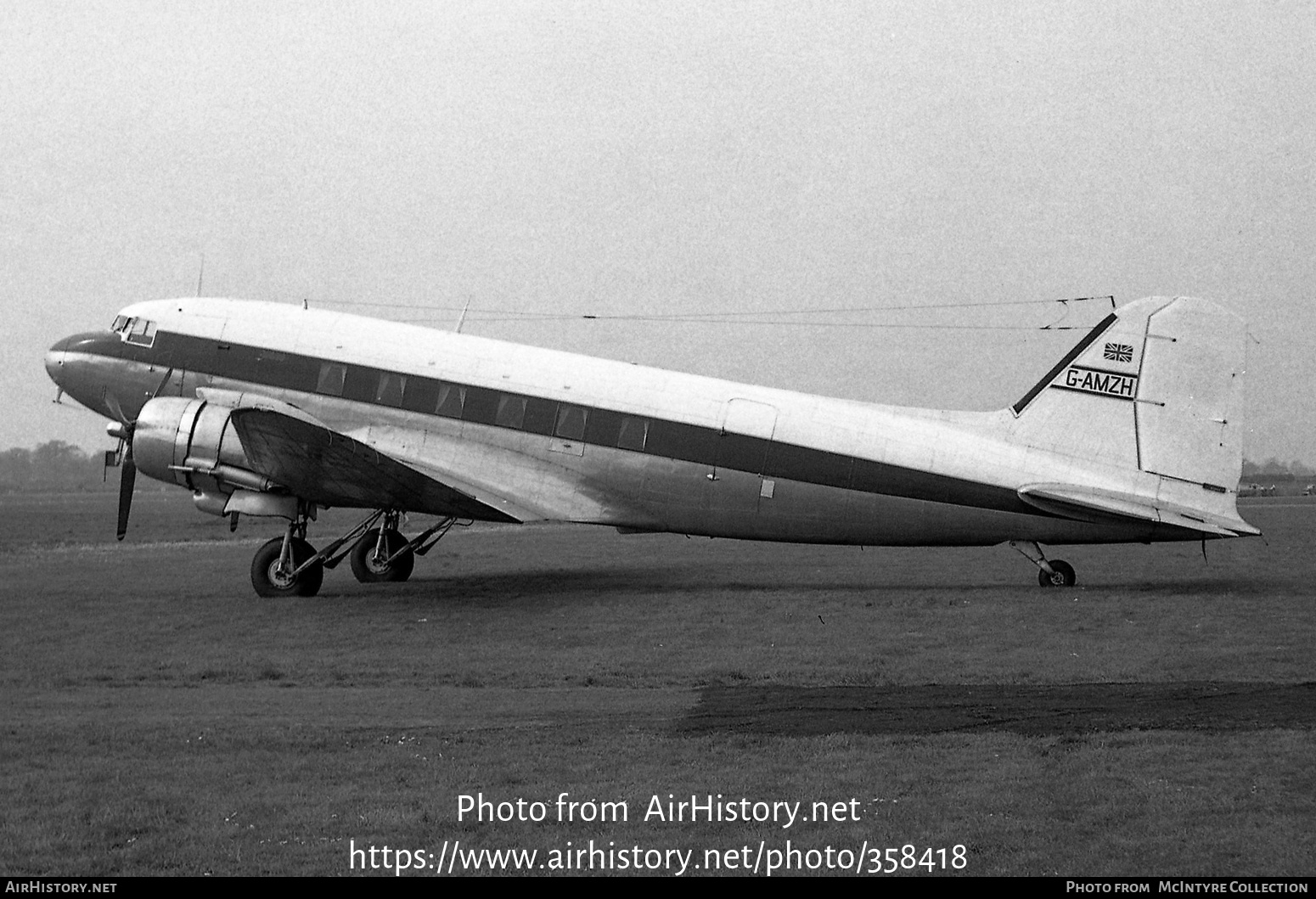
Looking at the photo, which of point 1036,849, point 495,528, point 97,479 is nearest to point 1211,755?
point 1036,849

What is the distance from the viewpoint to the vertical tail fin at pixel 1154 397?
17922 mm

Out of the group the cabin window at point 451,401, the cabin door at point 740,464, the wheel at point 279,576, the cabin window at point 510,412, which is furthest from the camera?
the cabin window at point 451,401

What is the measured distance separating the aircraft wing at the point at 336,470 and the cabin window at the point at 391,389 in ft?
5.72

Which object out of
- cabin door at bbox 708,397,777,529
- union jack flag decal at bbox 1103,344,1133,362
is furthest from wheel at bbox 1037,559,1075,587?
cabin door at bbox 708,397,777,529

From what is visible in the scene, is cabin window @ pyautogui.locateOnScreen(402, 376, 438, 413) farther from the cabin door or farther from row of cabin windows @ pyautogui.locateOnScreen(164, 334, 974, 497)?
the cabin door

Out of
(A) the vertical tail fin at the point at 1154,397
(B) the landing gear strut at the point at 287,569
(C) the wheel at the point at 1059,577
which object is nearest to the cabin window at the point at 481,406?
(B) the landing gear strut at the point at 287,569

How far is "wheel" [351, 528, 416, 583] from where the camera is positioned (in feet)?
69.9

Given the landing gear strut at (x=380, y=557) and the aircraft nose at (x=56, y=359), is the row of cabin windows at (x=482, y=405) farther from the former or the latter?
the aircraft nose at (x=56, y=359)

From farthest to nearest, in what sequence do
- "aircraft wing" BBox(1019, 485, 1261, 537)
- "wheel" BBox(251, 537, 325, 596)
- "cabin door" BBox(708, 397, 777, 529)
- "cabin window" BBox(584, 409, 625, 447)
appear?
1. "cabin window" BBox(584, 409, 625, 447)
2. "cabin door" BBox(708, 397, 777, 529)
3. "wheel" BBox(251, 537, 325, 596)
4. "aircraft wing" BBox(1019, 485, 1261, 537)

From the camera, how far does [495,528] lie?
4028 centimetres

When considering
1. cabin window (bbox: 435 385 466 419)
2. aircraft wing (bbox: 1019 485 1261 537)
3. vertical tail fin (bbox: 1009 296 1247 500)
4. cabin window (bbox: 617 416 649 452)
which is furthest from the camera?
cabin window (bbox: 435 385 466 419)

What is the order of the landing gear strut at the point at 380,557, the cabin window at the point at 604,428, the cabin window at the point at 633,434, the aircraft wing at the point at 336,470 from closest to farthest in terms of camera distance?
the aircraft wing at the point at 336,470 → the cabin window at the point at 633,434 → the cabin window at the point at 604,428 → the landing gear strut at the point at 380,557

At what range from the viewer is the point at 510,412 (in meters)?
20.0

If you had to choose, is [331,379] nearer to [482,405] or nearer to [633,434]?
[482,405]
